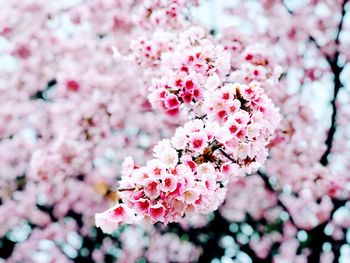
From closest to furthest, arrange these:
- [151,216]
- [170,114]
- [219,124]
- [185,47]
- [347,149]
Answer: [151,216]
[219,124]
[170,114]
[185,47]
[347,149]

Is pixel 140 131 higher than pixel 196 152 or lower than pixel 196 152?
lower

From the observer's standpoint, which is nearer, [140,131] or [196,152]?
[196,152]

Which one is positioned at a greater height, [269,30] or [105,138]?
[269,30]

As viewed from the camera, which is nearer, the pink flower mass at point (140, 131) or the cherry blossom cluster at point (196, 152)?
the cherry blossom cluster at point (196, 152)

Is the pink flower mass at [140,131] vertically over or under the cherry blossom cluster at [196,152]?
under

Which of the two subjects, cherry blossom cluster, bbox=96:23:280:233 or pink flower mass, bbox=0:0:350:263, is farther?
pink flower mass, bbox=0:0:350:263

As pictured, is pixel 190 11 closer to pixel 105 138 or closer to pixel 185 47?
pixel 185 47

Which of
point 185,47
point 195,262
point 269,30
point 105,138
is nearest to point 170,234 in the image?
point 195,262

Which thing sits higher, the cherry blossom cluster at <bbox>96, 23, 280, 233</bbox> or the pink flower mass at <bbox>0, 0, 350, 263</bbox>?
the cherry blossom cluster at <bbox>96, 23, 280, 233</bbox>
